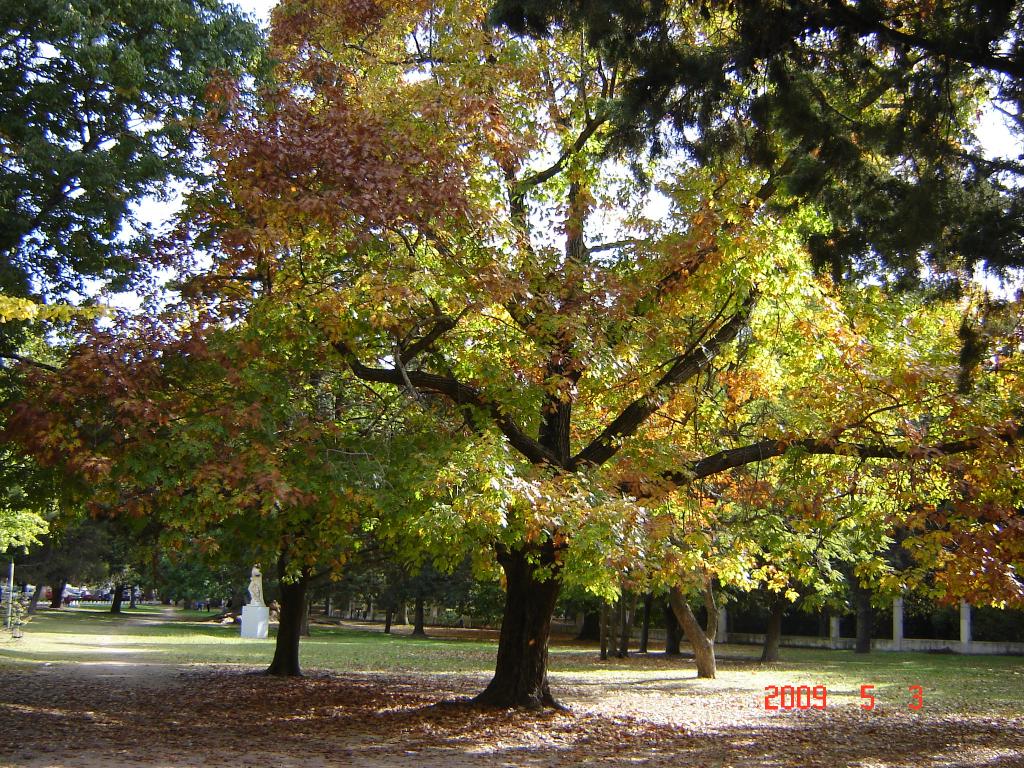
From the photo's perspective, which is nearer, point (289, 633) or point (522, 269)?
point (522, 269)

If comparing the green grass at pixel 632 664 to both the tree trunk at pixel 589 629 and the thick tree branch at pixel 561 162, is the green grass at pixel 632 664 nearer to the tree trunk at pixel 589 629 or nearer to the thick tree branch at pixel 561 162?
the tree trunk at pixel 589 629

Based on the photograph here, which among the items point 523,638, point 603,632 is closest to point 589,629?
point 603,632

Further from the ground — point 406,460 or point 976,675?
point 406,460

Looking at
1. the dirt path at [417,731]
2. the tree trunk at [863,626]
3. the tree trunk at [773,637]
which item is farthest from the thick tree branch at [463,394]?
the tree trunk at [863,626]

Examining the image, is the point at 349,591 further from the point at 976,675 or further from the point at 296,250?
the point at 296,250

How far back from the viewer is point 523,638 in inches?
482

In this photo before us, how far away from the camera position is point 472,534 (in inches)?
359

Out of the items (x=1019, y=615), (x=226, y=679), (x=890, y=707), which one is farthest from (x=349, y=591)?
(x=890, y=707)

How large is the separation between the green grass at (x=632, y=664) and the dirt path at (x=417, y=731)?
127 inches

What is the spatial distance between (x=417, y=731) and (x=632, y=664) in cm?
1716

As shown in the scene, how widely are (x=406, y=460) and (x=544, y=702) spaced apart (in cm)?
505

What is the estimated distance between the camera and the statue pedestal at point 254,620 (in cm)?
3328

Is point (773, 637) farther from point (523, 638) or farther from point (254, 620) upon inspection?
point (254, 620)

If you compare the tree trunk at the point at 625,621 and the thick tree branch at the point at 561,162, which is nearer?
the thick tree branch at the point at 561,162
